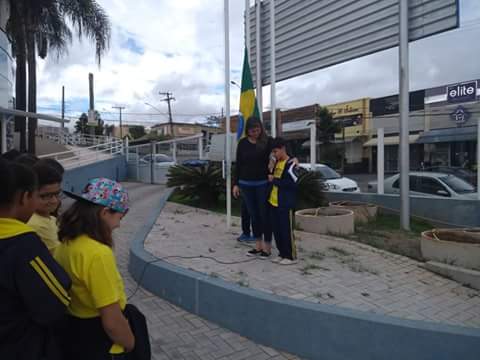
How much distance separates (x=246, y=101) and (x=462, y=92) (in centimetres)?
2722

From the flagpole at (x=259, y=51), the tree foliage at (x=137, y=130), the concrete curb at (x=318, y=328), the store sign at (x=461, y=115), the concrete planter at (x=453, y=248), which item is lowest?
the concrete curb at (x=318, y=328)

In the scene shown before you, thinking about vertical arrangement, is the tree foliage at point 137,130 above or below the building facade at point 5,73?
above

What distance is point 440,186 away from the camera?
29.7 ft

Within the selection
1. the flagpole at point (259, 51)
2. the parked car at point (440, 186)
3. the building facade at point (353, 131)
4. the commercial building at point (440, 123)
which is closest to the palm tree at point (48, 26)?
the flagpole at point (259, 51)

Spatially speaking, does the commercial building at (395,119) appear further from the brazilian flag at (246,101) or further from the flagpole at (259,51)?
the brazilian flag at (246,101)

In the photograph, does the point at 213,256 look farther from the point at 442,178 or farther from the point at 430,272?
the point at 442,178

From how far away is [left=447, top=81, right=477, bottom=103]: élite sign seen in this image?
27.1 m

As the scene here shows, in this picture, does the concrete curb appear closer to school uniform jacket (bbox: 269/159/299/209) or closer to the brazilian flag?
school uniform jacket (bbox: 269/159/299/209)

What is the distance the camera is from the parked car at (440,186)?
348 inches

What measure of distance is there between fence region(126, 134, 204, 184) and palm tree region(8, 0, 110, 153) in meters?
5.60

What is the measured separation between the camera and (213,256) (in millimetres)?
4914

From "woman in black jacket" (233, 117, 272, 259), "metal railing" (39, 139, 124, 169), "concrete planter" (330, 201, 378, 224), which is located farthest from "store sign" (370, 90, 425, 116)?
"woman in black jacket" (233, 117, 272, 259)

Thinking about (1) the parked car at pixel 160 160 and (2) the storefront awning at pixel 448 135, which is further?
(2) the storefront awning at pixel 448 135

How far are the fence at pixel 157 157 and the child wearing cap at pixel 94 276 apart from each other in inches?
670
